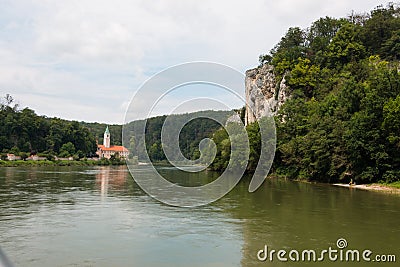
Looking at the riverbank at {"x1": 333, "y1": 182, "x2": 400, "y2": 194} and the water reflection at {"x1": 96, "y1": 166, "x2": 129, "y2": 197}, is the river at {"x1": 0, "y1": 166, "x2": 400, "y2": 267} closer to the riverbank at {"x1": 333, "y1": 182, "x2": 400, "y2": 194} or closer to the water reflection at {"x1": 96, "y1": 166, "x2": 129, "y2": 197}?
the riverbank at {"x1": 333, "y1": 182, "x2": 400, "y2": 194}

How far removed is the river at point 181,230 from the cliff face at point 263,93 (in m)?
33.0

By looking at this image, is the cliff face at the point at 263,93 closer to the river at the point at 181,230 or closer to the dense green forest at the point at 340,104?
the dense green forest at the point at 340,104

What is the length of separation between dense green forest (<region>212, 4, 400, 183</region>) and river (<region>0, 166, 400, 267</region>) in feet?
30.4

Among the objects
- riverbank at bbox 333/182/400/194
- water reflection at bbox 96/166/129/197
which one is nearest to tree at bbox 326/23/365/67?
riverbank at bbox 333/182/400/194

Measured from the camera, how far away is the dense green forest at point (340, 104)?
27.6 m

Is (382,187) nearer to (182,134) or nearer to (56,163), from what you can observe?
(182,134)

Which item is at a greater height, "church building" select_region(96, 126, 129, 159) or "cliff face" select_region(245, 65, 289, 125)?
"cliff face" select_region(245, 65, 289, 125)

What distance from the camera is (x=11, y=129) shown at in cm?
8044

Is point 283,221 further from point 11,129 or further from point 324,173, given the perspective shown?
point 11,129

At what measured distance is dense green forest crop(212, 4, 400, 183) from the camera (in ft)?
90.6

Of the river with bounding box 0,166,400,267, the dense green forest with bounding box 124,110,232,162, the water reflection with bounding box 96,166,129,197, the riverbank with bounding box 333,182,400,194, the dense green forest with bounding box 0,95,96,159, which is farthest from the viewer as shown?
the dense green forest with bounding box 0,95,96,159

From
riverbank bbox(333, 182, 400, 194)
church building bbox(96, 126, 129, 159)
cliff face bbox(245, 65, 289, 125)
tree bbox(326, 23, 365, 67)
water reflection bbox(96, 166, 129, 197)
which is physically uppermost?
tree bbox(326, 23, 365, 67)

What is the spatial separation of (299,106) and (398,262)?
112 ft

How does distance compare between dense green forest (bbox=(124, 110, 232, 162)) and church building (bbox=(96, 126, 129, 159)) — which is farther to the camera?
church building (bbox=(96, 126, 129, 159))
